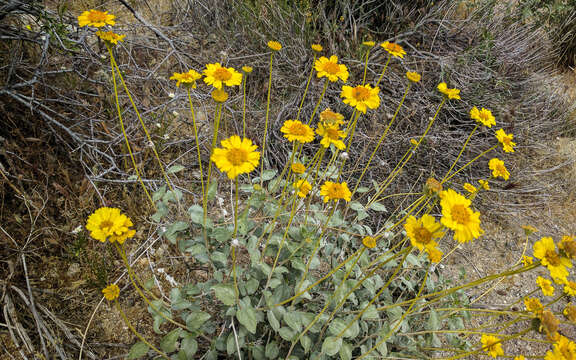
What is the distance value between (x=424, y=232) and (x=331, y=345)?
63cm

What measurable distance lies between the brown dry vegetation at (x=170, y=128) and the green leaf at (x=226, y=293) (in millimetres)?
572

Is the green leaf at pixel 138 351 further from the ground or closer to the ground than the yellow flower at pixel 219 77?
closer to the ground

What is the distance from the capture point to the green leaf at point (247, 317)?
50.1 inches

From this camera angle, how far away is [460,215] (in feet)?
3.57

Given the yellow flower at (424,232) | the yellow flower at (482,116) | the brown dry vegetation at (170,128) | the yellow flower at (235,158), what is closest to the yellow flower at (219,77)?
the yellow flower at (235,158)

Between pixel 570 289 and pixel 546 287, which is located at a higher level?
pixel 570 289

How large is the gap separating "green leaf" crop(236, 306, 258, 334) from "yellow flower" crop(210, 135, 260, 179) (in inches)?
22.8

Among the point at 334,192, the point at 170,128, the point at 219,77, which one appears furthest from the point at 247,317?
the point at 170,128

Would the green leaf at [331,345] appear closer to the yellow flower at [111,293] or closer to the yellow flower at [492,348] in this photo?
the yellow flower at [492,348]

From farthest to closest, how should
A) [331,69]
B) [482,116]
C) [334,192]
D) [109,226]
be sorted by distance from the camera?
[482,116]
[331,69]
[334,192]
[109,226]

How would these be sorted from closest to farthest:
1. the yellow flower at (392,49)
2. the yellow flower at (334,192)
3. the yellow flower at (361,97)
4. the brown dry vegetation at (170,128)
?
the yellow flower at (334,192), the yellow flower at (361,97), the yellow flower at (392,49), the brown dry vegetation at (170,128)

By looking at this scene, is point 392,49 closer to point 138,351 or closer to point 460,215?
point 460,215

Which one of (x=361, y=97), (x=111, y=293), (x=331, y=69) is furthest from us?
(x=331, y=69)

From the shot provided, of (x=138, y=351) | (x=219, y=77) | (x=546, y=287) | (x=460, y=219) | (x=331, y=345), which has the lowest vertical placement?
(x=138, y=351)
